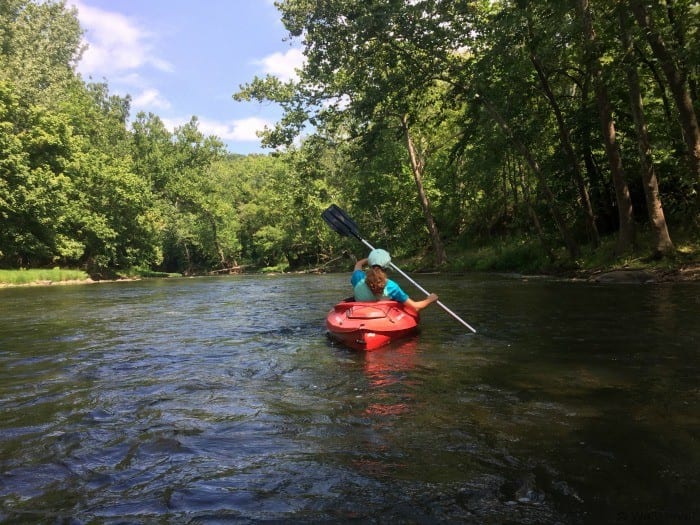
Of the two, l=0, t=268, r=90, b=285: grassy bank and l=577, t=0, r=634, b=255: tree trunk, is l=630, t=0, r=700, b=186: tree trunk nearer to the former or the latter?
l=577, t=0, r=634, b=255: tree trunk

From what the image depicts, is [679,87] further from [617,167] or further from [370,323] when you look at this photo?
[370,323]

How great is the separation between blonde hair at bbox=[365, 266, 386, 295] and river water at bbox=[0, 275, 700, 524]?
0.94 metres

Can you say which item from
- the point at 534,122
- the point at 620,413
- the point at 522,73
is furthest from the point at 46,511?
the point at 534,122

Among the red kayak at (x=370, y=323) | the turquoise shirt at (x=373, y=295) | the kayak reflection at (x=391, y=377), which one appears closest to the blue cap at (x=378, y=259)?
the turquoise shirt at (x=373, y=295)

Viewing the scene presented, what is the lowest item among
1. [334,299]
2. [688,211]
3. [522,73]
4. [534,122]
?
[334,299]

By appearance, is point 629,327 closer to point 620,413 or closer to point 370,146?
point 620,413

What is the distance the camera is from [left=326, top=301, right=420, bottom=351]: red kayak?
6.44 m

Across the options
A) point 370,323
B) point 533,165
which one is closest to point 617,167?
point 533,165

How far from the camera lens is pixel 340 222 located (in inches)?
462

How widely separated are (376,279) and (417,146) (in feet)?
81.4

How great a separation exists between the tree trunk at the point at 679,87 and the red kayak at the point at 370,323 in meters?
8.63

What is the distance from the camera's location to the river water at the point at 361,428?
2543mm

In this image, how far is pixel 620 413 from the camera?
145 inches

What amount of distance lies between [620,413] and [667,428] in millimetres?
365
